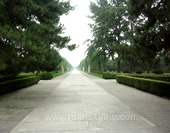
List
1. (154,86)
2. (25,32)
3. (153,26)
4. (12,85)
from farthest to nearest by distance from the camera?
(12,85) → (154,86) → (153,26) → (25,32)

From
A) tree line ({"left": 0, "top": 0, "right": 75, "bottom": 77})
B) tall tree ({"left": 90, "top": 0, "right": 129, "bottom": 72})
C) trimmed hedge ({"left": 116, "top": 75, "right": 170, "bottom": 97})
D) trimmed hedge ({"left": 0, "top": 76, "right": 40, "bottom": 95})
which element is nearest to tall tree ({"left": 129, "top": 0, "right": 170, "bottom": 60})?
trimmed hedge ({"left": 116, "top": 75, "right": 170, "bottom": 97})

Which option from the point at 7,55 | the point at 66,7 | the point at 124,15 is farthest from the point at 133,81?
the point at 124,15

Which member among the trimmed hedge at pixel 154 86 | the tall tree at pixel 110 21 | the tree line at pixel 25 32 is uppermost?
the tall tree at pixel 110 21

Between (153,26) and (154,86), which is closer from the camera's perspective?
(153,26)

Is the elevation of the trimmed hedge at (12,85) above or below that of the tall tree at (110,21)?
below

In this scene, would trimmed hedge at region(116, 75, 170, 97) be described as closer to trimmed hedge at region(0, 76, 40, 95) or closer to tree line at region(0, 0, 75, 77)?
tree line at region(0, 0, 75, 77)

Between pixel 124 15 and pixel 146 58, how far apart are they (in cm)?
1664

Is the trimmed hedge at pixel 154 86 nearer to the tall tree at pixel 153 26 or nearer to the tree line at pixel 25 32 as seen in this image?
the tall tree at pixel 153 26

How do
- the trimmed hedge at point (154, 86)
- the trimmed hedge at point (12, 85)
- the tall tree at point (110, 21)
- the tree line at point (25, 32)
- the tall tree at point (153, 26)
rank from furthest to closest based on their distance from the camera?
the tall tree at point (110, 21), the trimmed hedge at point (12, 85), the trimmed hedge at point (154, 86), the tall tree at point (153, 26), the tree line at point (25, 32)

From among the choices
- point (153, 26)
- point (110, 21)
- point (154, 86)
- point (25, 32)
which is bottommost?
point (154, 86)

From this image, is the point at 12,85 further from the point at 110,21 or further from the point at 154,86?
the point at 110,21

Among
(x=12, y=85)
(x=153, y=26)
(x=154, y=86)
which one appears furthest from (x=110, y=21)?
(x=12, y=85)

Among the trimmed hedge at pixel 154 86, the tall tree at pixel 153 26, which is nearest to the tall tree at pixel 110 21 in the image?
the trimmed hedge at pixel 154 86

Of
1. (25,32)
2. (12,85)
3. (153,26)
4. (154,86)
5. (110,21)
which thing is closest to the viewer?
(25,32)
